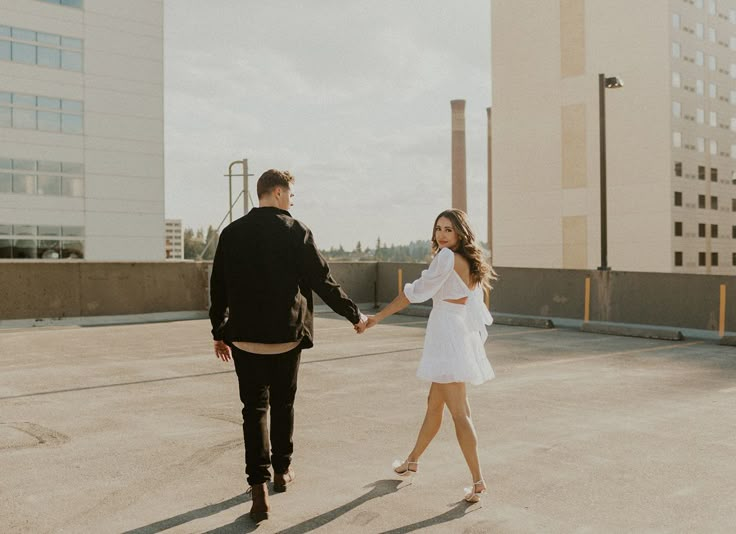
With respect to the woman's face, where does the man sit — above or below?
below

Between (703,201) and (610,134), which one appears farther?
(703,201)

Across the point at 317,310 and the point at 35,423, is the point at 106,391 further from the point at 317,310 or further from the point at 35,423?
the point at 317,310

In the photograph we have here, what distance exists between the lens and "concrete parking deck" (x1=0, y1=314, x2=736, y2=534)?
15.1ft

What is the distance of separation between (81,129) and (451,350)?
47.9 m

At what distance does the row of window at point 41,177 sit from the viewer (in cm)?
4441

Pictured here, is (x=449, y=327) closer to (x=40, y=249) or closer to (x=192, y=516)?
(x=192, y=516)

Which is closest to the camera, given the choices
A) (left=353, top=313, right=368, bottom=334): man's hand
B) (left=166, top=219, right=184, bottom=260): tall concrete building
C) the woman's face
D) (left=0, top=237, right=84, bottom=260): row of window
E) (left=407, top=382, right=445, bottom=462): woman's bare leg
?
the woman's face

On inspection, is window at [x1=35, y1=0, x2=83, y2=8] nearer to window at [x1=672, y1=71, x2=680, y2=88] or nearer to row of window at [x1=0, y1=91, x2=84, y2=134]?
row of window at [x1=0, y1=91, x2=84, y2=134]

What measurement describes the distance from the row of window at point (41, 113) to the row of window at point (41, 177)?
2.15 m

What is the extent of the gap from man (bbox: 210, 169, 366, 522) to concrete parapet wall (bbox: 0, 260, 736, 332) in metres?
13.3

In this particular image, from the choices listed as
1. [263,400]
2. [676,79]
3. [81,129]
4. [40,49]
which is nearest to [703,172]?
[676,79]

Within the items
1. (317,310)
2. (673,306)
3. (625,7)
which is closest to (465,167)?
(625,7)

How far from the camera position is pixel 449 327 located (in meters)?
5.00

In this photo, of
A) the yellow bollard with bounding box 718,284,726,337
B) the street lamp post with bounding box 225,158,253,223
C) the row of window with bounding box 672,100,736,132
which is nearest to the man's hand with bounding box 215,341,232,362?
the yellow bollard with bounding box 718,284,726,337
